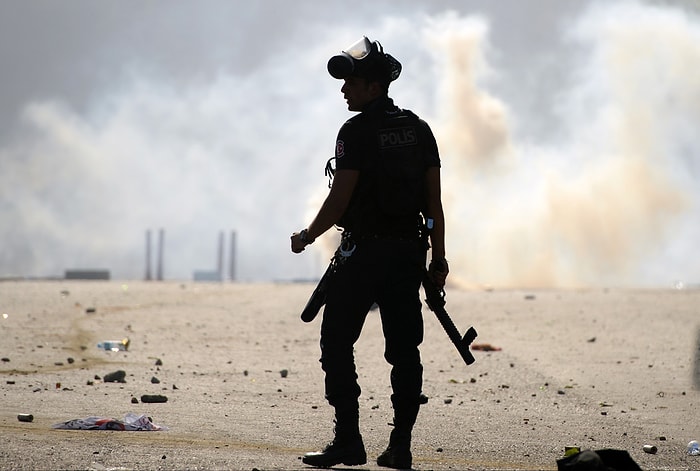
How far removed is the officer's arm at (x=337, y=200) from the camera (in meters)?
6.95

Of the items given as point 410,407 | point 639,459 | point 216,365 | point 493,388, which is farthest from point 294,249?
point 216,365

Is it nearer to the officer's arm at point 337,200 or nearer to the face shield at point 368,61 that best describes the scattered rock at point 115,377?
the officer's arm at point 337,200

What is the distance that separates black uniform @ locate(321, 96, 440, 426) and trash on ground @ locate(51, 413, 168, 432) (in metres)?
1.74

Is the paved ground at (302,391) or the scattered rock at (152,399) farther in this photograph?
the scattered rock at (152,399)

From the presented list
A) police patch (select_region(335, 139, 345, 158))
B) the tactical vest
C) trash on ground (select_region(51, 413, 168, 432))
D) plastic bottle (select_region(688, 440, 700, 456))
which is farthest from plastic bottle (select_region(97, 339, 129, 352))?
police patch (select_region(335, 139, 345, 158))

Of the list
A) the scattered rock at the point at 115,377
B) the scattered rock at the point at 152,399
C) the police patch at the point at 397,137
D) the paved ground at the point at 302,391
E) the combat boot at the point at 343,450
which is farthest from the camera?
the scattered rock at the point at 115,377

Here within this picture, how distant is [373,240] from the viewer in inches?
278

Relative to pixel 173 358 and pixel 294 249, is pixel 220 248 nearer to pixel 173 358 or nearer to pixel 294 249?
pixel 173 358

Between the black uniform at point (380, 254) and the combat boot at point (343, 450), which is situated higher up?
the black uniform at point (380, 254)

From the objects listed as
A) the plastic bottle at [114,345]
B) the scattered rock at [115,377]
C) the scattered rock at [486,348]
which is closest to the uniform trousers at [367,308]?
the scattered rock at [115,377]

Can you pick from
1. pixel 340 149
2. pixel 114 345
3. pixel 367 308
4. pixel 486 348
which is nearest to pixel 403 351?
pixel 367 308

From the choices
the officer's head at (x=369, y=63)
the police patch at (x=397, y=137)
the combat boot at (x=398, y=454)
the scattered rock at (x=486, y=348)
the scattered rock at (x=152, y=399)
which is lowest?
the combat boot at (x=398, y=454)

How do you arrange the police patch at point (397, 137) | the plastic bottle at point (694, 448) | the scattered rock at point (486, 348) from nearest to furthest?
the police patch at point (397, 137), the plastic bottle at point (694, 448), the scattered rock at point (486, 348)

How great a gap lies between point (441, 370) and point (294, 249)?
745cm
